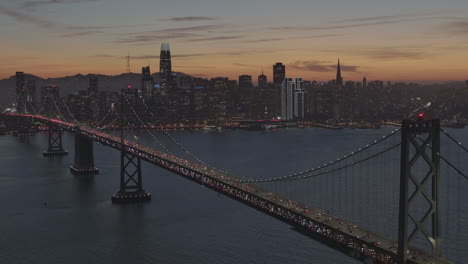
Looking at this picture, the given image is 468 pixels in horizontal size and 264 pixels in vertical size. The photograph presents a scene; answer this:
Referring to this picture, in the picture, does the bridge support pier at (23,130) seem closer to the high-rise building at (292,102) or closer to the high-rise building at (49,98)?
the high-rise building at (49,98)

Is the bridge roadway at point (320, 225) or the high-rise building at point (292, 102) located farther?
the high-rise building at point (292, 102)

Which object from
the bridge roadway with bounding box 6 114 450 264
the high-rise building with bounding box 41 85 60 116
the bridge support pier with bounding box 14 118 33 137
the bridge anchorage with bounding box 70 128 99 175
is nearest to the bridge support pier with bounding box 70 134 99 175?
the bridge anchorage with bounding box 70 128 99 175

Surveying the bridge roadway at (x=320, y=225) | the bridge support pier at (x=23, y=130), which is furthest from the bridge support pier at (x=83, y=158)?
the bridge support pier at (x=23, y=130)

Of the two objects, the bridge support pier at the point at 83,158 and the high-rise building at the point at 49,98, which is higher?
the high-rise building at the point at 49,98

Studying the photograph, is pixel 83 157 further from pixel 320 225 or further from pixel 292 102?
pixel 292 102

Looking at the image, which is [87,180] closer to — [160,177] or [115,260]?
[160,177]

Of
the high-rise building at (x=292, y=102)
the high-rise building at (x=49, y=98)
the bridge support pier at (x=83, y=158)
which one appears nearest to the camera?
the bridge support pier at (x=83, y=158)

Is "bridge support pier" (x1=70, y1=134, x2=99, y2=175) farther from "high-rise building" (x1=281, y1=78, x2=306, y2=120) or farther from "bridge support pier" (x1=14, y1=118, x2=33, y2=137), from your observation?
"high-rise building" (x1=281, y1=78, x2=306, y2=120)
